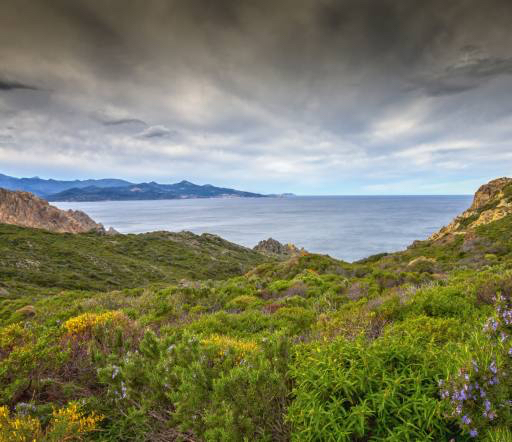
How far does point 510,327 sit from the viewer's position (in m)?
3.32

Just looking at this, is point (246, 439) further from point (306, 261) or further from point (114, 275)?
point (114, 275)

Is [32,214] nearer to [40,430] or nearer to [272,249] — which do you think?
[272,249]

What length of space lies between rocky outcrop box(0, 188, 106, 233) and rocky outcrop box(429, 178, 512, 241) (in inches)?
3345

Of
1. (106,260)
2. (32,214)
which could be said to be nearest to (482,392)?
(106,260)

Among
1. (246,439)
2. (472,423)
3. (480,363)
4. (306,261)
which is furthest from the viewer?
(306,261)

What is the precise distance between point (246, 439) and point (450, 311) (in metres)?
5.78

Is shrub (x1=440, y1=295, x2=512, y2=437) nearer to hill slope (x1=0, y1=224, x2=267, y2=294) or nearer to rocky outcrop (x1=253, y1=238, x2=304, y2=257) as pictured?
hill slope (x1=0, y1=224, x2=267, y2=294)

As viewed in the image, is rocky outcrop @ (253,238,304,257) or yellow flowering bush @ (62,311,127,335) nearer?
yellow flowering bush @ (62,311,127,335)

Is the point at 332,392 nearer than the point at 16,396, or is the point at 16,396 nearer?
the point at 332,392

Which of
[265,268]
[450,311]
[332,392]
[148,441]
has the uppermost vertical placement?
[332,392]

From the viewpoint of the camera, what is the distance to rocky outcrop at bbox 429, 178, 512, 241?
41.8m

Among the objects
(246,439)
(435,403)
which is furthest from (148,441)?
(435,403)

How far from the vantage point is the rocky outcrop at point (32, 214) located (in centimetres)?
8592

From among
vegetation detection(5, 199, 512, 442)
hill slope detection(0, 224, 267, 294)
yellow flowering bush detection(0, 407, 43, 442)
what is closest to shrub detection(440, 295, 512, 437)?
vegetation detection(5, 199, 512, 442)
